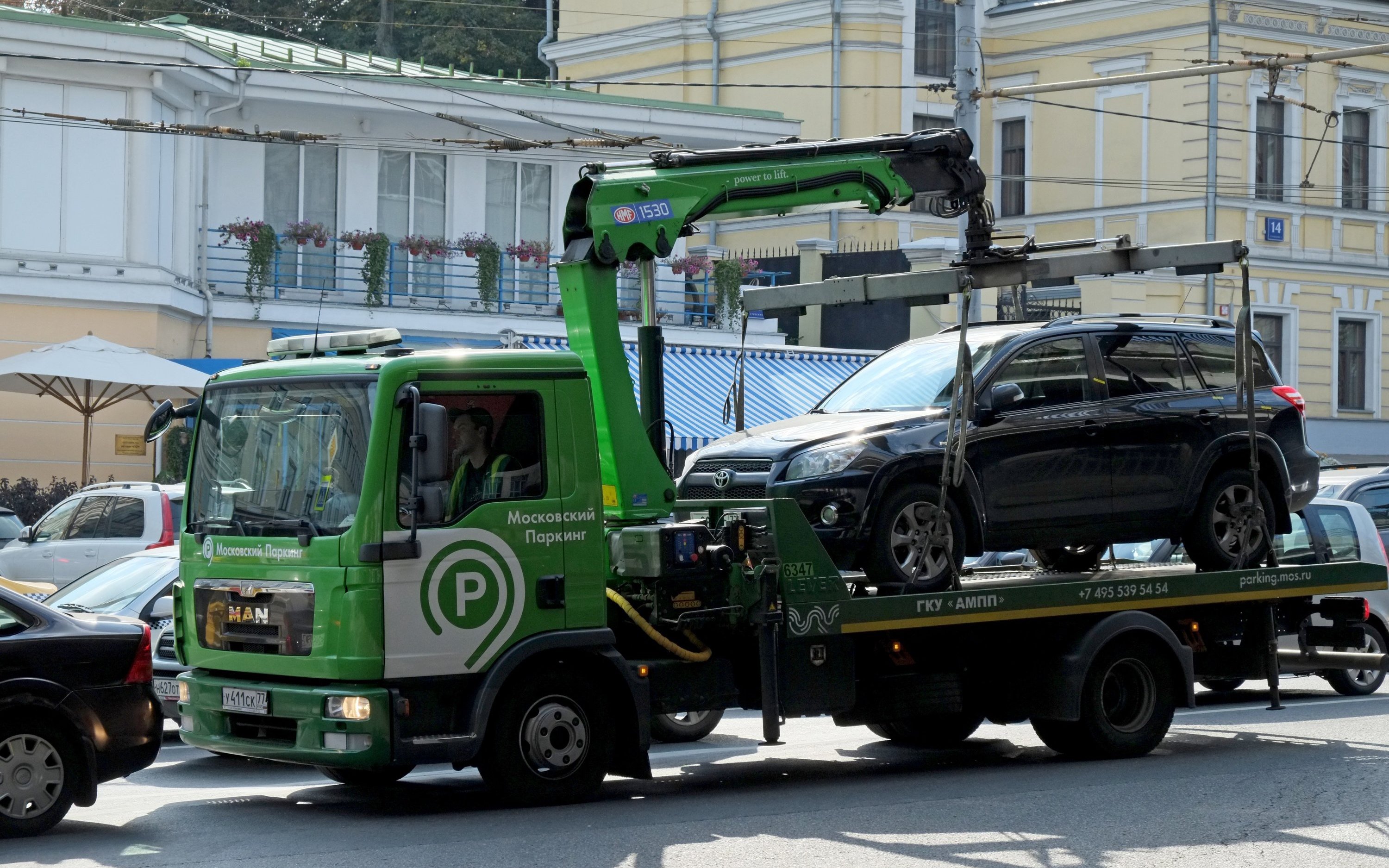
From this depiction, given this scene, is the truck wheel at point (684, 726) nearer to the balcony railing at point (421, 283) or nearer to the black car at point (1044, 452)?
the black car at point (1044, 452)

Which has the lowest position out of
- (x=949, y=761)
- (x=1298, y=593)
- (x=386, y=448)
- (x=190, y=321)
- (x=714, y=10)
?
(x=949, y=761)

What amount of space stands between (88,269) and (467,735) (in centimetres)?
1672

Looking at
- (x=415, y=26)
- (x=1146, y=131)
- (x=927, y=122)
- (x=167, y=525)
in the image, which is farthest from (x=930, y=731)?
(x=415, y=26)

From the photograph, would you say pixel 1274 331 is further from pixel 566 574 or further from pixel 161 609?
pixel 566 574

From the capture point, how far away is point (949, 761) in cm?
1250

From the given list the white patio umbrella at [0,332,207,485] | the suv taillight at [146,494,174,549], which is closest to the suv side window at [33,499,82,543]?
the suv taillight at [146,494,174,549]

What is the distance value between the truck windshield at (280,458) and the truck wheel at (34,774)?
1460mm

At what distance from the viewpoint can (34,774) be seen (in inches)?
361

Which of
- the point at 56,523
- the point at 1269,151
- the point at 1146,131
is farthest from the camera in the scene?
the point at 1146,131

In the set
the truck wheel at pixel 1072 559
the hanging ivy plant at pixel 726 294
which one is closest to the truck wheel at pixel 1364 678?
the truck wheel at pixel 1072 559

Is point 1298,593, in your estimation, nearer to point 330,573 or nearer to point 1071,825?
point 1071,825

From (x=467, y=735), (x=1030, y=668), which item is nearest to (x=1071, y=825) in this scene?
(x=1030, y=668)

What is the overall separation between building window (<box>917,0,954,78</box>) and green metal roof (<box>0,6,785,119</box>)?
7954mm

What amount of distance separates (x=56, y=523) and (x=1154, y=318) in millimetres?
11705
